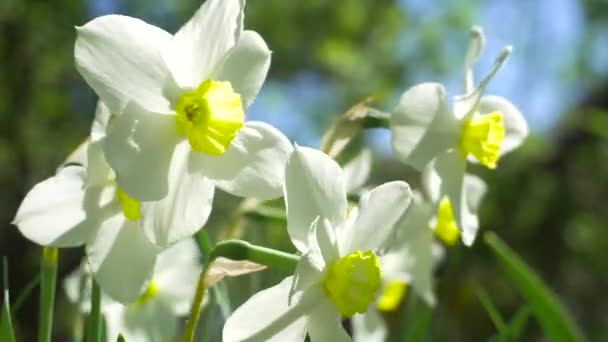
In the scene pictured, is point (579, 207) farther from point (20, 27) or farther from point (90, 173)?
point (90, 173)

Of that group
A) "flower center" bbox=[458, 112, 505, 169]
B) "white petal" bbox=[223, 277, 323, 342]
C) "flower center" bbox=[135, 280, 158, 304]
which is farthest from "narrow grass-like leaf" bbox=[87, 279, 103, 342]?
"flower center" bbox=[458, 112, 505, 169]

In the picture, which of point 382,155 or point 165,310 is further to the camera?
point 382,155

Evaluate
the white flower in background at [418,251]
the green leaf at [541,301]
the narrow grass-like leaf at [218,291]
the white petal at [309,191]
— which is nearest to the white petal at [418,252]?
the white flower in background at [418,251]

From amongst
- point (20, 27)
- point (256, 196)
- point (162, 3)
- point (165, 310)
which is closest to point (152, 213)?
A: point (256, 196)

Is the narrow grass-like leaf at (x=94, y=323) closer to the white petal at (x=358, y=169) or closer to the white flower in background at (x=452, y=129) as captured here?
the white flower in background at (x=452, y=129)

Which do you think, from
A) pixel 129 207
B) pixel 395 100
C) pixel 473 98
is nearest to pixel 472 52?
pixel 473 98

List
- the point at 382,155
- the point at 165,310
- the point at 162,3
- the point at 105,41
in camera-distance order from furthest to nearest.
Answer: the point at 162,3 < the point at 382,155 < the point at 165,310 < the point at 105,41

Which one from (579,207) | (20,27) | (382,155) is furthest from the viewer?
(382,155)

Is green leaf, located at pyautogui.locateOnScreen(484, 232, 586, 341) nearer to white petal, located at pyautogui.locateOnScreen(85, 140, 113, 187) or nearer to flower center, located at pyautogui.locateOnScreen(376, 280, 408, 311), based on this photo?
flower center, located at pyautogui.locateOnScreen(376, 280, 408, 311)
